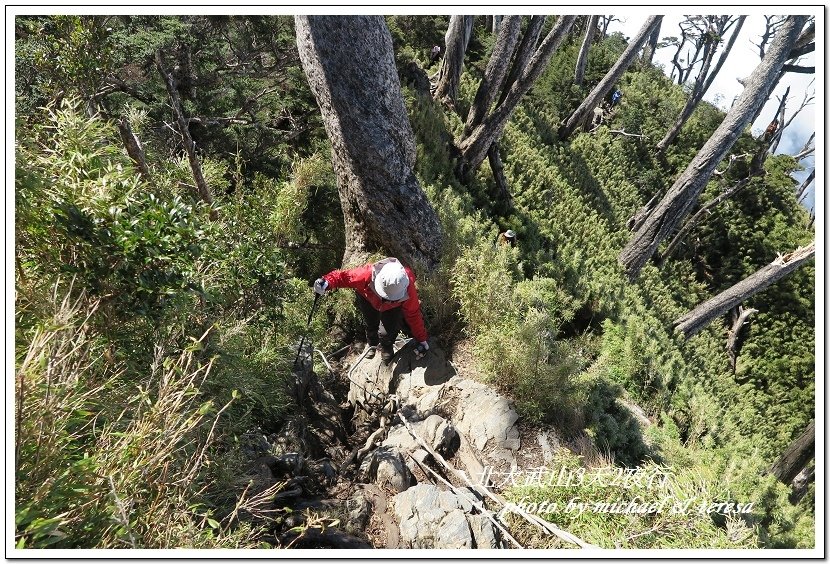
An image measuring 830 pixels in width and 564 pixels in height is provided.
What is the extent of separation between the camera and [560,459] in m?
3.50

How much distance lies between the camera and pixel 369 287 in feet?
15.4

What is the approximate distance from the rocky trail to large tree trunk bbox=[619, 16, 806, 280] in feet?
20.9

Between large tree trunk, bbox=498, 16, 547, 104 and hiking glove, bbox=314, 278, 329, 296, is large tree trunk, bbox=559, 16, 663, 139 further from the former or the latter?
hiking glove, bbox=314, 278, 329, 296

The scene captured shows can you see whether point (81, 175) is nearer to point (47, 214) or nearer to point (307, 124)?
point (47, 214)

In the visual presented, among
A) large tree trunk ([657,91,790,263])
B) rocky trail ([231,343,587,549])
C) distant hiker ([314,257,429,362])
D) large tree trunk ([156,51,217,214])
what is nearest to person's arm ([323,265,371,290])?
distant hiker ([314,257,429,362])

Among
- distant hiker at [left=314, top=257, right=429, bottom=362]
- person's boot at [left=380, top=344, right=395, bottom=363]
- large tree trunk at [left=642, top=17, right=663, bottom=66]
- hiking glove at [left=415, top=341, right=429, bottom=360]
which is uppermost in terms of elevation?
large tree trunk at [left=642, top=17, right=663, bottom=66]

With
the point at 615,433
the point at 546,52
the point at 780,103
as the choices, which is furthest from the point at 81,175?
the point at 780,103

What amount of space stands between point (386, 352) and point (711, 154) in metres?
6.84

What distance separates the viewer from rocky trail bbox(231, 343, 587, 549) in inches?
122

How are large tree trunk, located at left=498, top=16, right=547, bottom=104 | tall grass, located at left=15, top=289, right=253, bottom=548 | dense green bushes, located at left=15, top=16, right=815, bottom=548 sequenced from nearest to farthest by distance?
tall grass, located at left=15, top=289, right=253, bottom=548 < dense green bushes, located at left=15, top=16, right=815, bottom=548 < large tree trunk, located at left=498, top=16, right=547, bottom=104

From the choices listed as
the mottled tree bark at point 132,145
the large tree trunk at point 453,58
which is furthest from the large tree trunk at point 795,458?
the mottled tree bark at point 132,145

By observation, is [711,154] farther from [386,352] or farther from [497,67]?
[386,352]

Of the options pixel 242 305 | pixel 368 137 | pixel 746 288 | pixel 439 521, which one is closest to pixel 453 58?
pixel 368 137

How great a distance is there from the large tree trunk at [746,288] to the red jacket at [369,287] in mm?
7161
